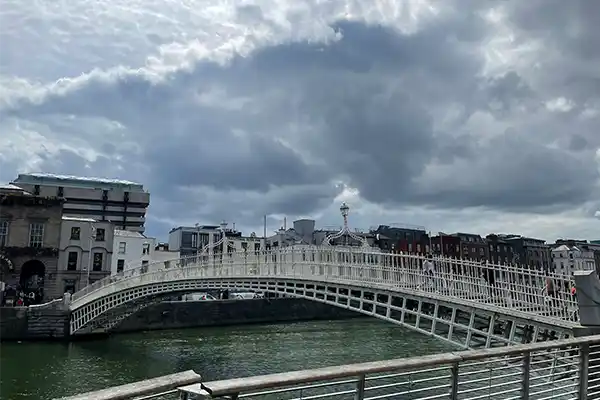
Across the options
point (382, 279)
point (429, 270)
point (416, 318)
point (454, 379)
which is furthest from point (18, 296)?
point (454, 379)

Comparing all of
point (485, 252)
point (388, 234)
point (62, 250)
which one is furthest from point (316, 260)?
point (485, 252)

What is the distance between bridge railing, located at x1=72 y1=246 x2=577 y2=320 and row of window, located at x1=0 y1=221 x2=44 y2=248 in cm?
2388

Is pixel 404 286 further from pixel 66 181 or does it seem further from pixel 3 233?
pixel 66 181

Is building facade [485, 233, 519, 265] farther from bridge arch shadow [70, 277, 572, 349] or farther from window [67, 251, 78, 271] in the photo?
window [67, 251, 78, 271]

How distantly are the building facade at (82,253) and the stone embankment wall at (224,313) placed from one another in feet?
32.6

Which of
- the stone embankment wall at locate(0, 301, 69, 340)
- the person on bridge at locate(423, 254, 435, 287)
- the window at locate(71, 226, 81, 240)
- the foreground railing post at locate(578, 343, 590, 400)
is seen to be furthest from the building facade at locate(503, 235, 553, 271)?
the foreground railing post at locate(578, 343, 590, 400)

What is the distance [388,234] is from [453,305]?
66127 millimetres

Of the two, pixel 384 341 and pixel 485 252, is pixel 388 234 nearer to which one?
pixel 485 252

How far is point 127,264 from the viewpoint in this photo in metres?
53.2

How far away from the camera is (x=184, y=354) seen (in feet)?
93.5

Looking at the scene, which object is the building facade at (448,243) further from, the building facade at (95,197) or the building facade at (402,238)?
the building facade at (95,197)

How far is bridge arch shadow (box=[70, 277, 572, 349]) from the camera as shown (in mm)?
12750

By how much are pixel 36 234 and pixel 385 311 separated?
3250 cm

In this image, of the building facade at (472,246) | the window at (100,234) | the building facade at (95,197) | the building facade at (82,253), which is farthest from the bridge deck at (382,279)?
the building facade at (472,246)
